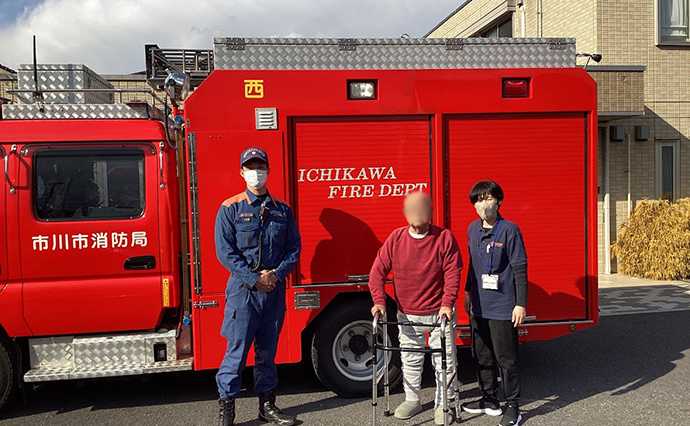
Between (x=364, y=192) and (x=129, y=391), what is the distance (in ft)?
9.15

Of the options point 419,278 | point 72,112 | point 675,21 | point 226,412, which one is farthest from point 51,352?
point 675,21

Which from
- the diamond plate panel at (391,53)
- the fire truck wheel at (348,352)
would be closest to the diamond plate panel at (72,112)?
the diamond plate panel at (391,53)

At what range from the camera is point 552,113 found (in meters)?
4.74

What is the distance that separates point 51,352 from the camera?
430cm

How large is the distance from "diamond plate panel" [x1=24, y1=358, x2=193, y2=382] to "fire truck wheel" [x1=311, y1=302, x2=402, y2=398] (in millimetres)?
1081

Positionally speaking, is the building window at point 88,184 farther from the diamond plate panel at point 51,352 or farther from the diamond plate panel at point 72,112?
the diamond plate panel at point 51,352

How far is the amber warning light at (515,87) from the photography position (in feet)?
15.4

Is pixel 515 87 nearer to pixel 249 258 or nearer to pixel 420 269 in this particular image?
pixel 420 269

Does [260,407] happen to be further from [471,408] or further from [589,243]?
[589,243]

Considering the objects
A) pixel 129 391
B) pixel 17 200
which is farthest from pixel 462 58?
pixel 129 391

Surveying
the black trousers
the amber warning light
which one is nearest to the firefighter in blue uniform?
the black trousers

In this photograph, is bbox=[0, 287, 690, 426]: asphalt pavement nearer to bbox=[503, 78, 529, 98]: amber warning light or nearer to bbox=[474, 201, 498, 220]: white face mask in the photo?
bbox=[474, 201, 498, 220]: white face mask

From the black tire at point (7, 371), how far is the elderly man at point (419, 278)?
2817 mm

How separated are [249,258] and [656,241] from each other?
8.85 metres
